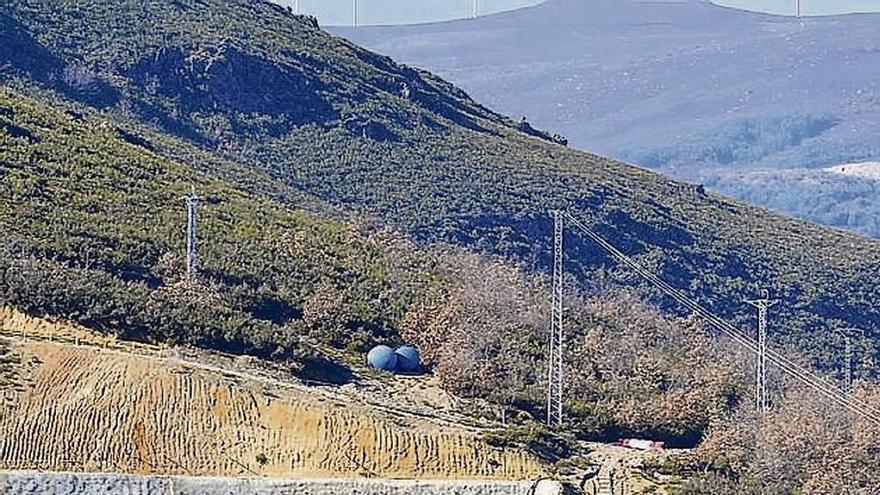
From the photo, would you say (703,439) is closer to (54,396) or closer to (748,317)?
(54,396)

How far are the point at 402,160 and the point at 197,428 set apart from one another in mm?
48042

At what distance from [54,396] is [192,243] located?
1131 centimetres

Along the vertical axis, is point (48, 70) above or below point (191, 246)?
above

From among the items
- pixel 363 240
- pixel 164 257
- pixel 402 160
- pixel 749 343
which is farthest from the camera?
pixel 402 160

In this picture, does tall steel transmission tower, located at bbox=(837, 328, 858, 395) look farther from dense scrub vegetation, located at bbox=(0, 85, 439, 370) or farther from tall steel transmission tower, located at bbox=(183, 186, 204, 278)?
tall steel transmission tower, located at bbox=(183, 186, 204, 278)

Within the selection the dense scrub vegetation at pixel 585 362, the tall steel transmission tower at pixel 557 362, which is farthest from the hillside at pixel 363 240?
the tall steel transmission tower at pixel 557 362

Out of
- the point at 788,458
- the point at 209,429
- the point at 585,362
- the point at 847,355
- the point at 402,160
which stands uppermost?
the point at 402,160

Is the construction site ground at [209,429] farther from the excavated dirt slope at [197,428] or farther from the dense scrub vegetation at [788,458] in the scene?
the dense scrub vegetation at [788,458]

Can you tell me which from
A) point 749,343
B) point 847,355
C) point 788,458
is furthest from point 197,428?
point 847,355

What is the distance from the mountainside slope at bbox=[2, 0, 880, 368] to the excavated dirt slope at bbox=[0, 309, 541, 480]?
3510 centimetres

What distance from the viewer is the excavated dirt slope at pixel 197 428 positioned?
139ft

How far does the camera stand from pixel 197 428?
43.9m

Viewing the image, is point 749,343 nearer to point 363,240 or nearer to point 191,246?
point 363,240

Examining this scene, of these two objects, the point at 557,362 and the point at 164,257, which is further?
the point at 164,257
